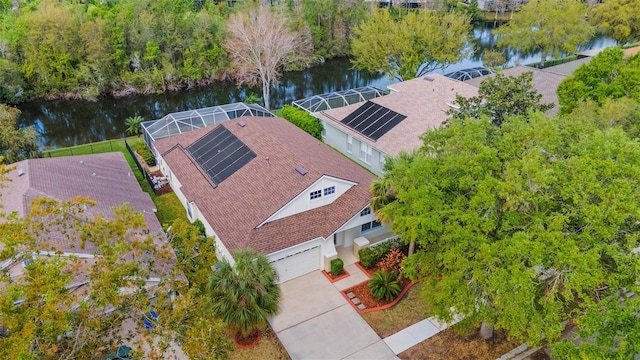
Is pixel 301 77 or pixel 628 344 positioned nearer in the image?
pixel 628 344

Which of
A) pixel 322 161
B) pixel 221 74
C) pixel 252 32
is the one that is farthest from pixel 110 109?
pixel 322 161

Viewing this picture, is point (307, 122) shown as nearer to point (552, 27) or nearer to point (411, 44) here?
point (411, 44)

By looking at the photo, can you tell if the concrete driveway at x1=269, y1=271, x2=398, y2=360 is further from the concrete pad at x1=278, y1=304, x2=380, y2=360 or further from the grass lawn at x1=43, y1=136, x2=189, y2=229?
the grass lawn at x1=43, y1=136, x2=189, y2=229

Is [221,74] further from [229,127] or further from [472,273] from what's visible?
[472,273]

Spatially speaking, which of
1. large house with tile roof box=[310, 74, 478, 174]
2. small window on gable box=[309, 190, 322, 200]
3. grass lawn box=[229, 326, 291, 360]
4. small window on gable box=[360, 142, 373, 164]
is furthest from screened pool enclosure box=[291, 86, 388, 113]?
grass lawn box=[229, 326, 291, 360]

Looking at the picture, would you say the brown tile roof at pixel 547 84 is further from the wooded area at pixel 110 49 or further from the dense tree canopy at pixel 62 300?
the dense tree canopy at pixel 62 300
